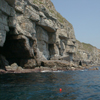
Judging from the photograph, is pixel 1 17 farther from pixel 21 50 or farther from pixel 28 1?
pixel 28 1

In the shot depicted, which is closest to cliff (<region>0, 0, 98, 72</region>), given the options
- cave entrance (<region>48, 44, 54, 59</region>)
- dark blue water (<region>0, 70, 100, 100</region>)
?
cave entrance (<region>48, 44, 54, 59</region>)

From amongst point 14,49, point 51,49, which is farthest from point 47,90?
point 51,49

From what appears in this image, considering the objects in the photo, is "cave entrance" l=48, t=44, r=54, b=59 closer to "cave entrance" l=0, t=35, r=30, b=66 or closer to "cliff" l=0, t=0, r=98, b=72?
"cliff" l=0, t=0, r=98, b=72

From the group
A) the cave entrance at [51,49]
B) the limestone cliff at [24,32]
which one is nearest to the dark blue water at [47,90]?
the limestone cliff at [24,32]

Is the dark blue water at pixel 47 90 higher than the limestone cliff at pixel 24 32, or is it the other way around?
the limestone cliff at pixel 24 32

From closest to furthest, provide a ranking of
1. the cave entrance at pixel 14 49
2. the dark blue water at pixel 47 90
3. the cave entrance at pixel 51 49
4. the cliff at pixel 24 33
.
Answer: the dark blue water at pixel 47 90 → the cliff at pixel 24 33 → the cave entrance at pixel 14 49 → the cave entrance at pixel 51 49

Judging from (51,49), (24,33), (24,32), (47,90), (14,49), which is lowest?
(47,90)

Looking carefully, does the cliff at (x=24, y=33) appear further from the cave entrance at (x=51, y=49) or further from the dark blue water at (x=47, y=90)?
the dark blue water at (x=47, y=90)

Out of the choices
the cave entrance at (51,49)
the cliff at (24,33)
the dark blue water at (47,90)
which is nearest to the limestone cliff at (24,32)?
the cliff at (24,33)

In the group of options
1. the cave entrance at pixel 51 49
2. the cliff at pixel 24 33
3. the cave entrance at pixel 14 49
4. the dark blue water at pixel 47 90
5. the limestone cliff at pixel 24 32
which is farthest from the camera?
the cave entrance at pixel 51 49

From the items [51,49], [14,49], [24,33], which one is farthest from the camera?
[51,49]

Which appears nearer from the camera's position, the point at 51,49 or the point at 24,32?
the point at 24,32

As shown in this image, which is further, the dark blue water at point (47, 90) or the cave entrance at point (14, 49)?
the cave entrance at point (14, 49)

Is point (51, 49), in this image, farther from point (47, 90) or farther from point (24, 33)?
point (47, 90)
